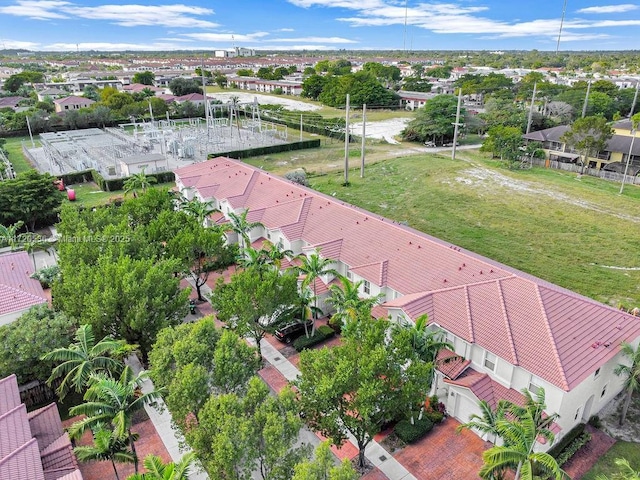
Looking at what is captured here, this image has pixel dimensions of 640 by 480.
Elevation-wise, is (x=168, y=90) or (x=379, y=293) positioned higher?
(x=168, y=90)

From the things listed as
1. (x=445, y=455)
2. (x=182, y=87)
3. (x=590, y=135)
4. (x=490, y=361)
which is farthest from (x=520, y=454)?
(x=182, y=87)

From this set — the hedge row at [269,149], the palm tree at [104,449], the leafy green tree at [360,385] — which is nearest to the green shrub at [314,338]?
the leafy green tree at [360,385]

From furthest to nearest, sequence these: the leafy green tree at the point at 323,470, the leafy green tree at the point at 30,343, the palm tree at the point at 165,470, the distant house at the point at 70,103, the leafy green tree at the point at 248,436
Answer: the distant house at the point at 70,103 → the leafy green tree at the point at 30,343 → the leafy green tree at the point at 248,436 → the palm tree at the point at 165,470 → the leafy green tree at the point at 323,470

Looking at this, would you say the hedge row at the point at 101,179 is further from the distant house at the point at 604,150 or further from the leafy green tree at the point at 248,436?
the distant house at the point at 604,150

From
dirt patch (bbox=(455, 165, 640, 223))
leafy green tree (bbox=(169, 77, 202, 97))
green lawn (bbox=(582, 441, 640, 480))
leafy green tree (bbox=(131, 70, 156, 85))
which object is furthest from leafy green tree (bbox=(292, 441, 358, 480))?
leafy green tree (bbox=(131, 70, 156, 85))

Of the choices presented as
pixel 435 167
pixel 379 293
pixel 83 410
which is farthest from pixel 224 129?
pixel 83 410

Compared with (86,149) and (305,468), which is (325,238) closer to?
(305,468)
